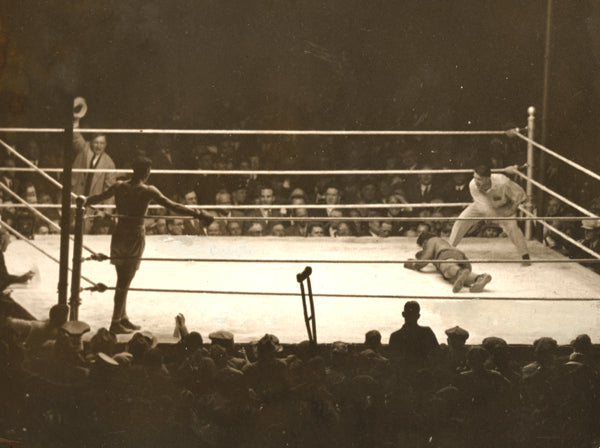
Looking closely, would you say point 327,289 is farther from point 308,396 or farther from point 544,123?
point 544,123

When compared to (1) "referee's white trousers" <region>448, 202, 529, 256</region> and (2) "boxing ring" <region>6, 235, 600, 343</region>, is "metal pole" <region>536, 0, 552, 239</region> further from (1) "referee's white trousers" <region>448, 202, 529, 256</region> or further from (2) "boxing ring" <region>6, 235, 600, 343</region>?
(1) "referee's white trousers" <region>448, 202, 529, 256</region>

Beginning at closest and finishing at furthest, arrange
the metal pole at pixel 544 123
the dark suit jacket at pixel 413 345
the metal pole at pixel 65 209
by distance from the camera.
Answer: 1. the dark suit jacket at pixel 413 345
2. the metal pole at pixel 65 209
3. the metal pole at pixel 544 123

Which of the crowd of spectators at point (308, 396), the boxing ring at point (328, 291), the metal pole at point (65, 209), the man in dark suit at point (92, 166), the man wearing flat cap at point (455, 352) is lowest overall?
the crowd of spectators at point (308, 396)

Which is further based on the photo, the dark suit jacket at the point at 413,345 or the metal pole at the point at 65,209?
the metal pole at the point at 65,209

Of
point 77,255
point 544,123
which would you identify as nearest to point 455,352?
point 77,255

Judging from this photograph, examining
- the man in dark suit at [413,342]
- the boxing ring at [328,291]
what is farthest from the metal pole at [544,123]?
the man in dark suit at [413,342]

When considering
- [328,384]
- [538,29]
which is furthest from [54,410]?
[538,29]

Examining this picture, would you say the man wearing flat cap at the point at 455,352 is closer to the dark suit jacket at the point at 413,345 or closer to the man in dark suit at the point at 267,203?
the dark suit jacket at the point at 413,345

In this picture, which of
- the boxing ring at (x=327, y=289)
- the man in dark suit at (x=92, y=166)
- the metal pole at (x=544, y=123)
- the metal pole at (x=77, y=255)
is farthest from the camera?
the man in dark suit at (x=92, y=166)
